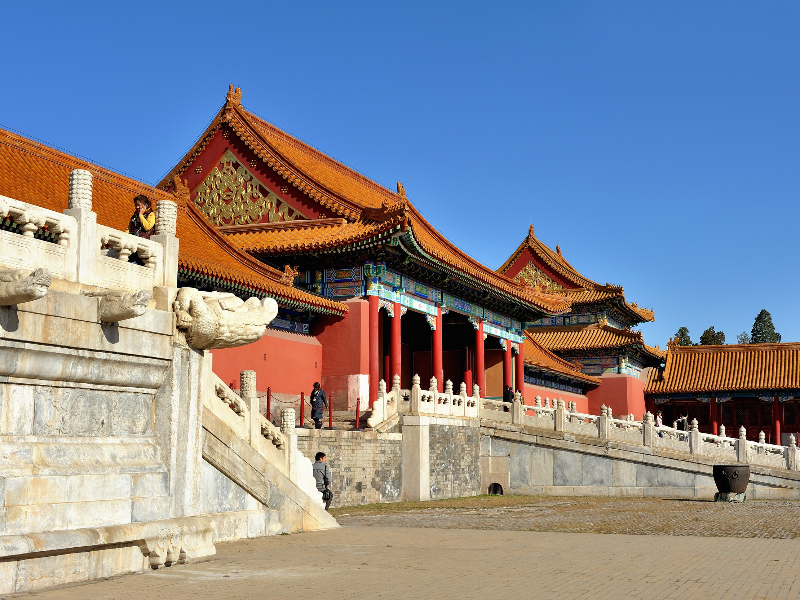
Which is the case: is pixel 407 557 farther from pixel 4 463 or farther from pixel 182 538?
pixel 4 463

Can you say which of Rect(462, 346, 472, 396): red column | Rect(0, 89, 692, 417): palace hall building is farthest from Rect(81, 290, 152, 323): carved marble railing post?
Rect(462, 346, 472, 396): red column

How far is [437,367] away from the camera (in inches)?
1065

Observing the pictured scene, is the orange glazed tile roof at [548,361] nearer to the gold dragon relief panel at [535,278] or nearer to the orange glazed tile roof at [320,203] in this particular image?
Result: the gold dragon relief panel at [535,278]

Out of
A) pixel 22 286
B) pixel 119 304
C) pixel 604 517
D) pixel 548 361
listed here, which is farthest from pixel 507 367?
pixel 22 286

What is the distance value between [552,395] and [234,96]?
19.9 m

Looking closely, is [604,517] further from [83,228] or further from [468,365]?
[468,365]

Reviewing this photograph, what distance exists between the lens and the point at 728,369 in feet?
153

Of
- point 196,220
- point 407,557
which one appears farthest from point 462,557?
point 196,220

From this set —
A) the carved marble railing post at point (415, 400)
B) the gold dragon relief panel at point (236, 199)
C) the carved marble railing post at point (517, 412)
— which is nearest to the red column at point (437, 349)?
the carved marble railing post at point (517, 412)

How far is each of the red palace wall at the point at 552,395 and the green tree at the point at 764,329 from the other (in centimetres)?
3333

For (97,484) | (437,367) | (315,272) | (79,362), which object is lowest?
(97,484)

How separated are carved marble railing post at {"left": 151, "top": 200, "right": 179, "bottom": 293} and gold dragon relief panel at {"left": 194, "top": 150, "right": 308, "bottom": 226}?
608 inches

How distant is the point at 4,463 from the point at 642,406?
1604 inches

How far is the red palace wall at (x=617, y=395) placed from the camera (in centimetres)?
4381
